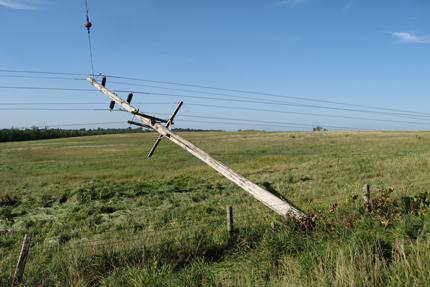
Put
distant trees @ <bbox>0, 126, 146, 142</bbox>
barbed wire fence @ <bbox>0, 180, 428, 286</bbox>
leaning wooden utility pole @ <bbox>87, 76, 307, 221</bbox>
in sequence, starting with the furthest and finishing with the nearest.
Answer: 1. distant trees @ <bbox>0, 126, 146, 142</bbox>
2. leaning wooden utility pole @ <bbox>87, 76, 307, 221</bbox>
3. barbed wire fence @ <bbox>0, 180, 428, 286</bbox>

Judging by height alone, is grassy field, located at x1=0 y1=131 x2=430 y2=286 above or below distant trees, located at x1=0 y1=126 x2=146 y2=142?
below

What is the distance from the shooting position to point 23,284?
457 centimetres

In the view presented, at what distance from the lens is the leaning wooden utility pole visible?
7711mm

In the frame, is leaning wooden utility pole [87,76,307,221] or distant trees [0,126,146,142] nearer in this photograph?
leaning wooden utility pole [87,76,307,221]

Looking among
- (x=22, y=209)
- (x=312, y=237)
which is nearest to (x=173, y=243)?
(x=312, y=237)

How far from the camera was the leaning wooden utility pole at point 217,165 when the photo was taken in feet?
25.3

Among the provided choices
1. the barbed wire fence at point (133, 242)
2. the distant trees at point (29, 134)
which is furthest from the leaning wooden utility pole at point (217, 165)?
the distant trees at point (29, 134)

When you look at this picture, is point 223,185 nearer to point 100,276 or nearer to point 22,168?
point 100,276

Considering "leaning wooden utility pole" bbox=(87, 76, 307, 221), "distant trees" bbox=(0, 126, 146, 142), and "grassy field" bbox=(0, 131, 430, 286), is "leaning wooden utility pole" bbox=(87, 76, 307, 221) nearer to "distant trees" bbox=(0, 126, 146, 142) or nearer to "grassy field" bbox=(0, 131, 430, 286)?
"grassy field" bbox=(0, 131, 430, 286)

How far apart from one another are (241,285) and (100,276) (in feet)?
8.01

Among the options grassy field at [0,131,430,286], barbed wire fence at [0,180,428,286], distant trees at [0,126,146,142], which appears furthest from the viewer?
distant trees at [0,126,146,142]

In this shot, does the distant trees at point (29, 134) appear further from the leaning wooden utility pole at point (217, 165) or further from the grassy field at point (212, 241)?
the grassy field at point (212, 241)

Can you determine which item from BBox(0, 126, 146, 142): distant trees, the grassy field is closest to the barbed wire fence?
the grassy field

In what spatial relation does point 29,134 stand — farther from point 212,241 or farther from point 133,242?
point 212,241
